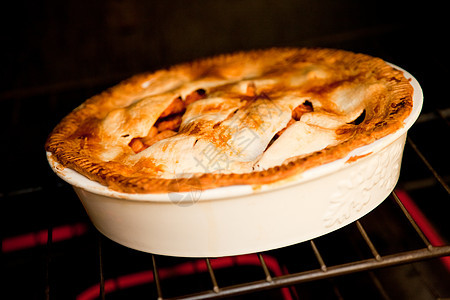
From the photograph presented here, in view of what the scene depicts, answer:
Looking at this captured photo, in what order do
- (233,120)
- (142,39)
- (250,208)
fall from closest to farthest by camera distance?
(250,208), (233,120), (142,39)

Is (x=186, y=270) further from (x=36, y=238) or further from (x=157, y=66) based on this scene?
(x=157, y=66)

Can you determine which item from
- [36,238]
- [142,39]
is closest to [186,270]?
[36,238]

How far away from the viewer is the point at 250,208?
0.75 m

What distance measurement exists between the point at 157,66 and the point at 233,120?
0.61 m

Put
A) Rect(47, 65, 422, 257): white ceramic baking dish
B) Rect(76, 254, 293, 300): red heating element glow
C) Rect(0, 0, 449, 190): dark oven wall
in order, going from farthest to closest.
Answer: Rect(0, 0, 449, 190): dark oven wall, Rect(76, 254, 293, 300): red heating element glow, Rect(47, 65, 422, 257): white ceramic baking dish

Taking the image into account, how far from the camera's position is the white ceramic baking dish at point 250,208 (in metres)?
0.74

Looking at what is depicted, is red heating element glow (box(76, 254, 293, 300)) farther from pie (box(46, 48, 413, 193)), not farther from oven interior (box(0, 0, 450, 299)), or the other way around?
pie (box(46, 48, 413, 193))

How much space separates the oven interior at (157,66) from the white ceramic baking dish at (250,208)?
14.8 inches

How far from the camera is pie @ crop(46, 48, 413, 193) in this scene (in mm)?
790

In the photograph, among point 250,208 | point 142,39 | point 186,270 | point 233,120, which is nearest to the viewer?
point 250,208

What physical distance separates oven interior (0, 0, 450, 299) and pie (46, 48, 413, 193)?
22 cm

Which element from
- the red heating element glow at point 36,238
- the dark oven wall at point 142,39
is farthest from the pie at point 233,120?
the red heating element glow at point 36,238

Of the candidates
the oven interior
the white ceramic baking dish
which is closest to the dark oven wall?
the oven interior

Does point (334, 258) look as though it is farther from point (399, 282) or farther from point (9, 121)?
point (9, 121)
